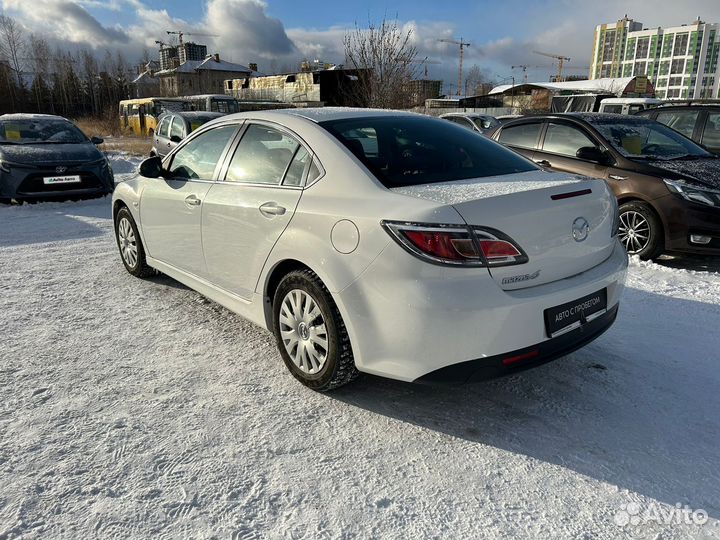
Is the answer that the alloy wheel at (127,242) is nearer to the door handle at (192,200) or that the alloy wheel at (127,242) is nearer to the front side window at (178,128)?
the door handle at (192,200)

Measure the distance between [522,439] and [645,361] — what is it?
1332 mm

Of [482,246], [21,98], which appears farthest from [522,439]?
[21,98]

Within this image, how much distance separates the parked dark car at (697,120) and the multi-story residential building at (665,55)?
435 ft

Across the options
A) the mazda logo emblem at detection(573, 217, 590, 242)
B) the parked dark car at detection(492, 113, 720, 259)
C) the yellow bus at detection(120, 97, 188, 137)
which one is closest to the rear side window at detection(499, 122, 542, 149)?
the parked dark car at detection(492, 113, 720, 259)

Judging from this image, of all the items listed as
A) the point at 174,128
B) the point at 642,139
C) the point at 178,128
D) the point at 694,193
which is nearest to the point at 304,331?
the point at 694,193

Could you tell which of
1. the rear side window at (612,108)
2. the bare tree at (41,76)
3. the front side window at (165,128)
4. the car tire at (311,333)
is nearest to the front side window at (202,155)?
the car tire at (311,333)

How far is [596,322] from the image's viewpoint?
2.80 m

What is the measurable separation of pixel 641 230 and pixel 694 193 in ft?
2.03

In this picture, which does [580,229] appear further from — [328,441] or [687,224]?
[687,224]

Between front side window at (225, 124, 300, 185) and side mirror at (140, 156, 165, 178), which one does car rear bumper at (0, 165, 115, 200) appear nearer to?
side mirror at (140, 156, 165, 178)

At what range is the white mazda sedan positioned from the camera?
2.35 metres

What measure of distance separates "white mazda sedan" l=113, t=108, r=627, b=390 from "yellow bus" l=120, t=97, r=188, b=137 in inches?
1145

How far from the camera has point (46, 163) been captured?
871 cm

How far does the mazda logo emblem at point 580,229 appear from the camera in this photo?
2.66m
